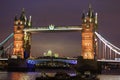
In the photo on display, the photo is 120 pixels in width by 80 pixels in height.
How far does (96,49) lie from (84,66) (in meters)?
12.7

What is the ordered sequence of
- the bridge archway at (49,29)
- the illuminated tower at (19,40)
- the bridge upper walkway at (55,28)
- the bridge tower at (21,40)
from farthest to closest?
the bridge tower at (21,40) < the illuminated tower at (19,40) < the bridge archway at (49,29) < the bridge upper walkway at (55,28)

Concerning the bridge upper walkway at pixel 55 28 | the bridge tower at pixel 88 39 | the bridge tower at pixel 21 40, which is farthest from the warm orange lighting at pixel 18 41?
the bridge tower at pixel 88 39

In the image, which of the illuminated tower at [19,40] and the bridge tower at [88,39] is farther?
the illuminated tower at [19,40]

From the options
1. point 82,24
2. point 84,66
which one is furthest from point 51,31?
point 84,66

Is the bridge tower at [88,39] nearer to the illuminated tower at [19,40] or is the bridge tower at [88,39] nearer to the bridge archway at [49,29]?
the bridge archway at [49,29]

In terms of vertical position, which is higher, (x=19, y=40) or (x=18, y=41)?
(x=19, y=40)

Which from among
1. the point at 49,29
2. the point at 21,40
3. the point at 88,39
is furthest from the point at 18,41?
the point at 88,39

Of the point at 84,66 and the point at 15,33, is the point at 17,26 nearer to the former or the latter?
the point at 15,33

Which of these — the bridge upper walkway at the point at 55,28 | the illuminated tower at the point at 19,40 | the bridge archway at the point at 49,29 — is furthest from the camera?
the illuminated tower at the point at 19,40

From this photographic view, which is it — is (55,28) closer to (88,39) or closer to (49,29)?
(49,29)

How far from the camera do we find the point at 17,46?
119250 millimetres

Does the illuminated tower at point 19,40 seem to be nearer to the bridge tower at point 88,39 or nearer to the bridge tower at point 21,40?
the bridge tower at point 21,40

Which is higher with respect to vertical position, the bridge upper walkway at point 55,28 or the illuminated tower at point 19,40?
the bridge upper walkway at point 55,28

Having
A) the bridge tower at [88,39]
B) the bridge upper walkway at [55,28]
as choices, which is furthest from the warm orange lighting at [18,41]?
the bridge tower at [88,39]
